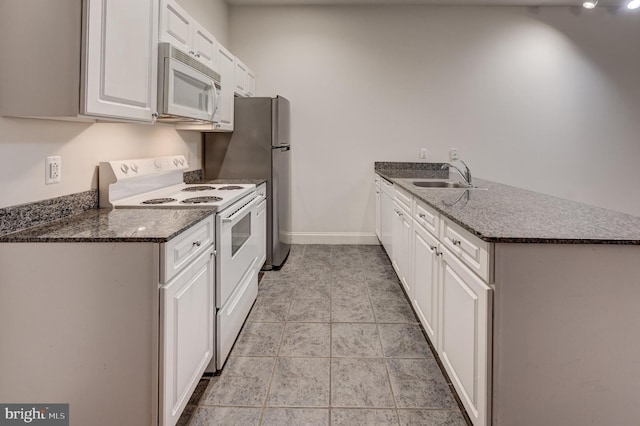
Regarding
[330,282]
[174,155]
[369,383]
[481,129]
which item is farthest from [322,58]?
[369,383]

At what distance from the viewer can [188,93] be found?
2.19m

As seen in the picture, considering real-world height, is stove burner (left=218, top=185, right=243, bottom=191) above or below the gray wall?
below

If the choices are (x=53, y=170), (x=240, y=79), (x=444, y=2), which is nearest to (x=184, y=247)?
(x=53, y=170)

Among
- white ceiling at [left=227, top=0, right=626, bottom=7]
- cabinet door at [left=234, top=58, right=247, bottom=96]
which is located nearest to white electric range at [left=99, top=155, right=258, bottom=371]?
cabinet door at [left=234, top=58, right=247, bottom=96]

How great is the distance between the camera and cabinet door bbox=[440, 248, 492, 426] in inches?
51.0

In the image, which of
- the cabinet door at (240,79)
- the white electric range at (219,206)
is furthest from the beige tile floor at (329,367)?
the cabinet door at (240,79)

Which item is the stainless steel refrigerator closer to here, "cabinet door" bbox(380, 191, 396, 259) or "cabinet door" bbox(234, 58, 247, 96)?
"cabinet door" bbox(234, 58, 247, 96)

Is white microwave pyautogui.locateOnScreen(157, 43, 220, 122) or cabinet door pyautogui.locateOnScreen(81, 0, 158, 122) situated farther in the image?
white microwave pyautogui.locateOnScreen(157, 43, 220, 122)

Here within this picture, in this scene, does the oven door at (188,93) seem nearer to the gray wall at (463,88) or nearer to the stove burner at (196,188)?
the stove burner at (196,188)

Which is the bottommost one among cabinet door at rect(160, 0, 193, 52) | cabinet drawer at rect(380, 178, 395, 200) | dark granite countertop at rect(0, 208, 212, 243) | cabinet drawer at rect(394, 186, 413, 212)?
dark granite countertop at rect(0, 208, 212, 243)

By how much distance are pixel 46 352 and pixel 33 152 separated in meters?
0.75

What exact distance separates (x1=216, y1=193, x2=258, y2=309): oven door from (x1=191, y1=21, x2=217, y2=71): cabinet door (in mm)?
992

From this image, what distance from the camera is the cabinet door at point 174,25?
1.96m

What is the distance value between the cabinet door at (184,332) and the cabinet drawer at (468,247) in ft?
3.59
